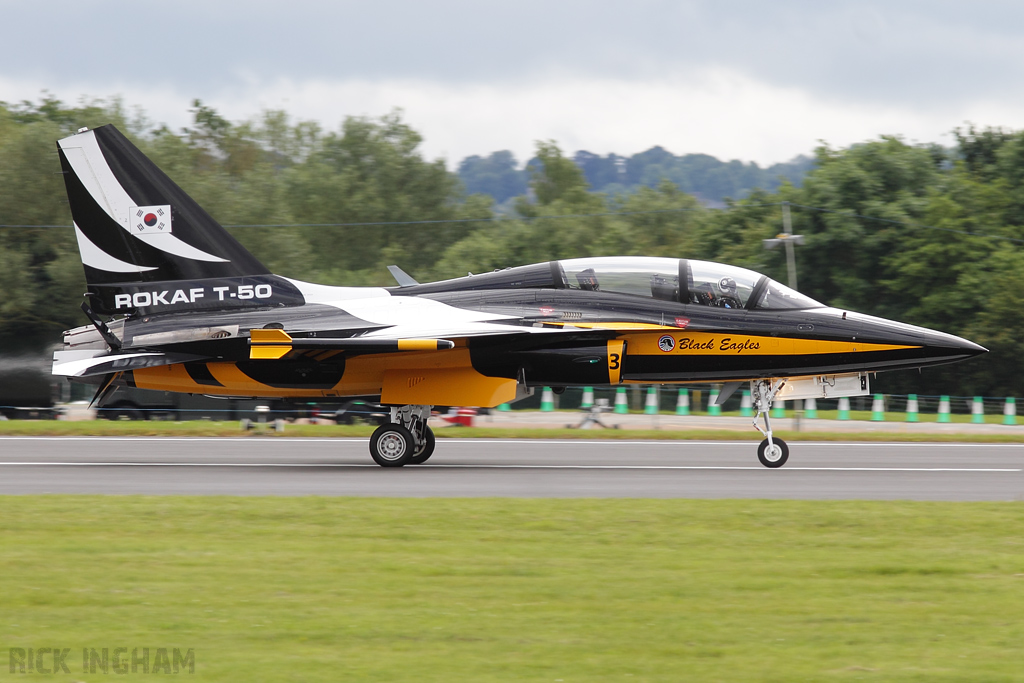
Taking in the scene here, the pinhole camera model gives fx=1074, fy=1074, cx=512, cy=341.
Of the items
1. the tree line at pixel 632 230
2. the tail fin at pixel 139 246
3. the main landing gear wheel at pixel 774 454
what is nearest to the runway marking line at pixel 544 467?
the main landing gear wheel at pixel 774 454

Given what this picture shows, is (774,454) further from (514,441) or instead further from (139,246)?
(139,246)

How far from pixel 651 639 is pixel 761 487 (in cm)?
689

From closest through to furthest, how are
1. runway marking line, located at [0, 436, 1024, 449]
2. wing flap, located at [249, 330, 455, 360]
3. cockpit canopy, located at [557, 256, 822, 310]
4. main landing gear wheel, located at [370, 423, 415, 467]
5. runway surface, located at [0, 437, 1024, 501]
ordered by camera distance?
runway surface, located at [0, 437, 1024, 501] → wing flap, located at [249, 330, 455, 360] → cockpit canopy, located at [557, 256, 822, 310] → main landing gear wheel, located at [370, 423, 415, 467] → runway marking line, located at [0, 436, 1024, 449]

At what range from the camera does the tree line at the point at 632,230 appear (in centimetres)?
3888

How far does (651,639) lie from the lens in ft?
19.7

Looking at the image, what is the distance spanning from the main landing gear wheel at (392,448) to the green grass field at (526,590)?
4.15 m

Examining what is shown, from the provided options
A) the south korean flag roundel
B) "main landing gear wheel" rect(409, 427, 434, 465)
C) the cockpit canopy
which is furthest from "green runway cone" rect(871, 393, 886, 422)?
the south korean flag roundel

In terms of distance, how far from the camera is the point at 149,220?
49.5 feet

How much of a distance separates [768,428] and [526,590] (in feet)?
26.8

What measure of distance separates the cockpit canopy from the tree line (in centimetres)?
1756

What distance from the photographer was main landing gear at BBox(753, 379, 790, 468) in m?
14.5

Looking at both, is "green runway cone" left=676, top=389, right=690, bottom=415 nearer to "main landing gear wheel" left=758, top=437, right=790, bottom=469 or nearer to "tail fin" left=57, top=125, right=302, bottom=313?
"main landing gear wheel" left=758, top=437, right=790, bottom=469

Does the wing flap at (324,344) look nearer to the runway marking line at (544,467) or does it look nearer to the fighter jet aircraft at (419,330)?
the fighter jet aircraft at (419,330)

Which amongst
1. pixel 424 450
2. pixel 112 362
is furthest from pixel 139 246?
pixel 424 450
